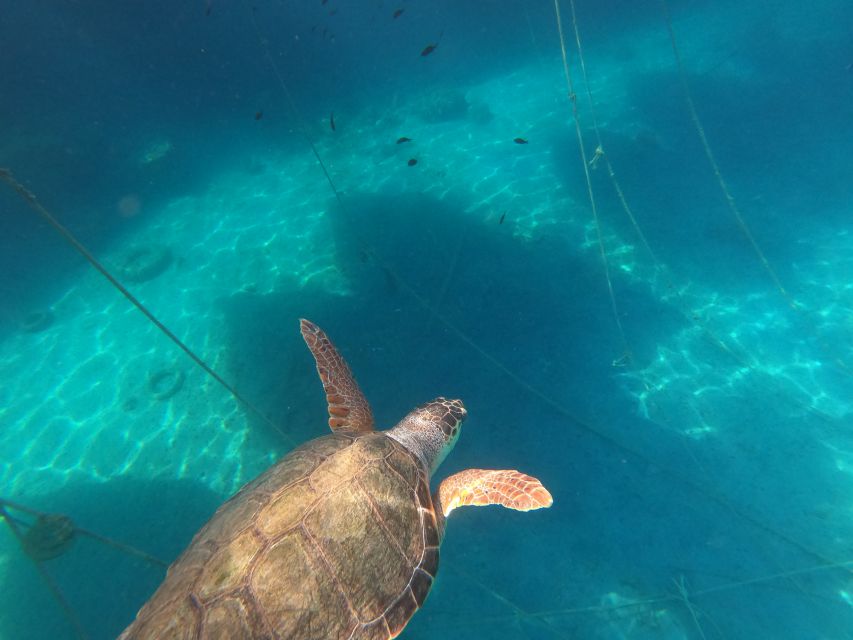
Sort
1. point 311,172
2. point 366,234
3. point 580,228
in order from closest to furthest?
point 580,228, point 366,234, point 311,172

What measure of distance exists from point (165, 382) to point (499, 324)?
829 centimetres

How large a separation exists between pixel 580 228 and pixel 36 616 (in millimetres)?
13108

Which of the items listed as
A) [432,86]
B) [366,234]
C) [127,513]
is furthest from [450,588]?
[432,86]

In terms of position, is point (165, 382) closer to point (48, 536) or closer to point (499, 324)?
point (48, 536)

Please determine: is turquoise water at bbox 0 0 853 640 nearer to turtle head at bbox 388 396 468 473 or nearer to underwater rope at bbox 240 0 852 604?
underwater rope at bbox 240 0 852 604

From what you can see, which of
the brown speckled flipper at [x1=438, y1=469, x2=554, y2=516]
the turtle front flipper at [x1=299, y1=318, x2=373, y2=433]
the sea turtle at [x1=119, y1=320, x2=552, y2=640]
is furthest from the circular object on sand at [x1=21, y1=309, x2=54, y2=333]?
the brown speckled flipper at [x1=438, y1=469, x2=554, y2=516]

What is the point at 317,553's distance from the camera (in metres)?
2.78

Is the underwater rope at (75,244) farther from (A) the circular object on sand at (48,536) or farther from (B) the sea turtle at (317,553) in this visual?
(A) the circular object on sand at (48,536)

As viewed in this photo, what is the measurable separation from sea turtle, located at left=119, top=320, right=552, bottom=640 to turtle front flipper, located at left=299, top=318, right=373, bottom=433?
30.9 inches

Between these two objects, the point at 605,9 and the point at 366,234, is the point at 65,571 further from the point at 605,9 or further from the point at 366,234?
the point at 605,9

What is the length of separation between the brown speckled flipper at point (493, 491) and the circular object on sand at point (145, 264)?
552 inches

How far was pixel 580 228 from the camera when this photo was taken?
977cm

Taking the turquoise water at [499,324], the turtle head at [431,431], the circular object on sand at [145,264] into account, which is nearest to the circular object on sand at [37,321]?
the turquoise water at [499,324]

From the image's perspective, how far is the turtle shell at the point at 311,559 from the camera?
2.48 metres
